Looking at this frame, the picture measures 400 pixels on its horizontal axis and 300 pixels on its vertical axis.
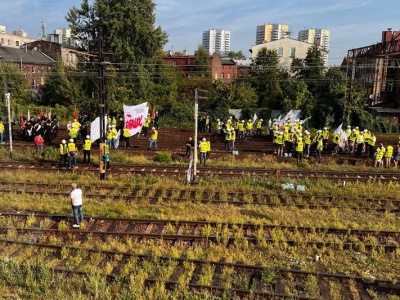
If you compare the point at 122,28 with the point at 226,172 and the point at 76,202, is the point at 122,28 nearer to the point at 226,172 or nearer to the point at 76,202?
the point at 226,172

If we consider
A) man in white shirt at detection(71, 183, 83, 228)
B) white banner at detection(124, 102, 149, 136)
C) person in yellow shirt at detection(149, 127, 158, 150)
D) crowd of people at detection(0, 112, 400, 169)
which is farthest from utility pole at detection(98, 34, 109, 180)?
person in yellow shirt at detection(149, 127, 158, 150)

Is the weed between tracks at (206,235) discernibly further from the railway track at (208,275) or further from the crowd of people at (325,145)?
the crowd of people at (325,145)

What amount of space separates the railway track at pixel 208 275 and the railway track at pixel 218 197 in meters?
5.33

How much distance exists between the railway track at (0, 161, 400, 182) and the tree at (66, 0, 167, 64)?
81.1 ft

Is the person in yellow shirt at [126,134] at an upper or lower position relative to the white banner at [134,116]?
lower

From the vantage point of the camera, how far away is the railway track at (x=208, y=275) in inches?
349

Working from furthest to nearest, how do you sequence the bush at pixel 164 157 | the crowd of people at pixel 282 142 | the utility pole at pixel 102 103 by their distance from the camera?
the bush at pixel 164 157, the crowd of people at pixel 282 142, the utility pole at pixel 102 103

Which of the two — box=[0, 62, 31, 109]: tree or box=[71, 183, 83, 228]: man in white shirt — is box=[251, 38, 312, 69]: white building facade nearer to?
box=[0, 62, 31, 109]: tree

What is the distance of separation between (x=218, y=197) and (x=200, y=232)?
4002mm

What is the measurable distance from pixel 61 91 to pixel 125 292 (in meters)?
42.0

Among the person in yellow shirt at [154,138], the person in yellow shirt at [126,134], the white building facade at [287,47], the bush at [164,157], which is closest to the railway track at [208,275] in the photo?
the bush at [164,157]

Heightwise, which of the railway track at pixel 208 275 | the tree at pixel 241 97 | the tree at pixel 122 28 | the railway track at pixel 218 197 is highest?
the tree at pixel 122 28

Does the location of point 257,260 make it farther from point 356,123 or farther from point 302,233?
point 356,123

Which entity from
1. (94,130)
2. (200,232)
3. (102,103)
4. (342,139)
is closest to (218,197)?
(200,232)
